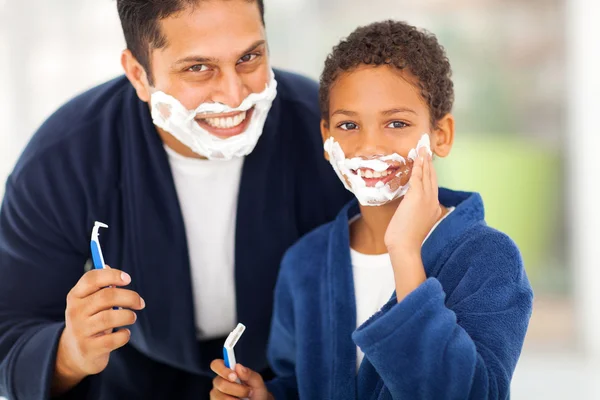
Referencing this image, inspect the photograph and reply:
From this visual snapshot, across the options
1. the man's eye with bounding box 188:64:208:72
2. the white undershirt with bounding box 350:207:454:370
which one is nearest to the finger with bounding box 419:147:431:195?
the white undershirt with bounding box 350:207:454:370

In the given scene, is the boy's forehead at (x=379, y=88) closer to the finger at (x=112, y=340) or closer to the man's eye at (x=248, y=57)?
the man's eye at (x=248, y=57)

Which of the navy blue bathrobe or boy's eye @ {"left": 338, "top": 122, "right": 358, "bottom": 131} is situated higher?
boy's eye @ {"left": 338, "top": 122, "right": 358, "bottom": 131}

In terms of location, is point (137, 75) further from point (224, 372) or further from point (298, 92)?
point (224, 372)

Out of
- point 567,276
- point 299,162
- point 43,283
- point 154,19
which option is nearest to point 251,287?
point 299,162

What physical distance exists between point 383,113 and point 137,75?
0.44 m

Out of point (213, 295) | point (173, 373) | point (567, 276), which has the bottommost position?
point (567, 276)

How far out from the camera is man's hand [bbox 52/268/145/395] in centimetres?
106

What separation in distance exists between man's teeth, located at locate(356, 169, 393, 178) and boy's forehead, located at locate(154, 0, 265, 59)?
26 cm

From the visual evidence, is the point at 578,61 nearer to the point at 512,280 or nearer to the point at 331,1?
the point at 331,1

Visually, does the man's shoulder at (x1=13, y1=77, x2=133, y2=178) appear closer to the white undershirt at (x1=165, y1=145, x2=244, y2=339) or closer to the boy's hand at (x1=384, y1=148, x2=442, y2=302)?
the white undershirt at (x1=165, y1=145, x2=244, y2=339)

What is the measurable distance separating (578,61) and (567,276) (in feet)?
2.51

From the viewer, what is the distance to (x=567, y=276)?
2.76 metres

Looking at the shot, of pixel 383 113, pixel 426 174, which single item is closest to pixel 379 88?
pixel 383 113

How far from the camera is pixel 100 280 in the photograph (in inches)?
41.4
